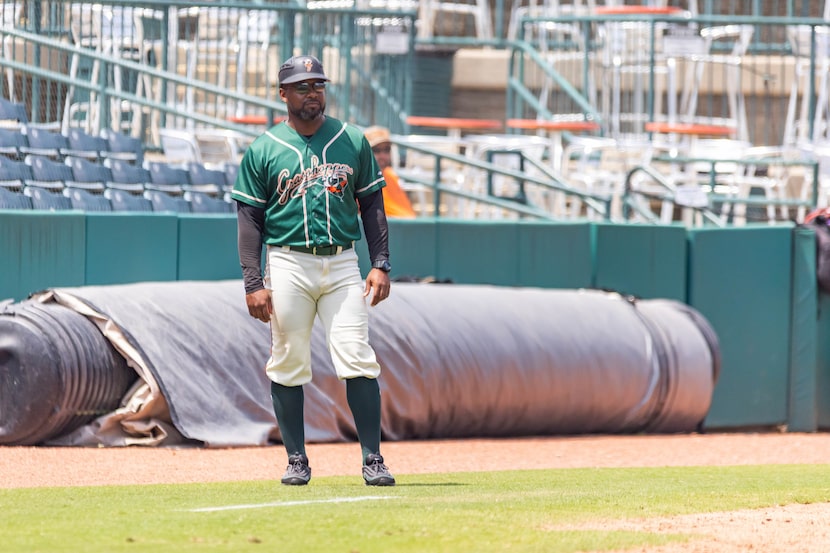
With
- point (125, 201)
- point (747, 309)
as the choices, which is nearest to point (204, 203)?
point (125, 201)

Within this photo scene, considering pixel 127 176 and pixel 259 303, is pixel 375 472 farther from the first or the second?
pixel 127 176

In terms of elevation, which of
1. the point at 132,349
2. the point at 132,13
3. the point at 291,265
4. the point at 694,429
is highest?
the point at 132,13

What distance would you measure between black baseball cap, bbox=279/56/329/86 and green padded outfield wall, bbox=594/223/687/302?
19.9 feet

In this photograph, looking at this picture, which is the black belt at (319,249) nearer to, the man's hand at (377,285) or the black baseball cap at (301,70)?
the man's hand at (377,285)

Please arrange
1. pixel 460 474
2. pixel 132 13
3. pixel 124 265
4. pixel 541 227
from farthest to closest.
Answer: pixel 132 13
pixel 541 227
pixel 124 265
pixel 460 474

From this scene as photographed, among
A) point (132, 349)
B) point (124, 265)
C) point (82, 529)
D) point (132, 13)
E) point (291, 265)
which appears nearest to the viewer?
point (82, 529)

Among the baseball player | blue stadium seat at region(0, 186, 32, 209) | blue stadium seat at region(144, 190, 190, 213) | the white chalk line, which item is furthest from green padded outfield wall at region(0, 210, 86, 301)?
the white chalk line

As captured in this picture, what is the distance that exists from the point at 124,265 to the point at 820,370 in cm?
592

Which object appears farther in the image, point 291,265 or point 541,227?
point 541,227

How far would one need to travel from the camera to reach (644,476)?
8516 millimetres

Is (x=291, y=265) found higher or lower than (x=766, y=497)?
higher

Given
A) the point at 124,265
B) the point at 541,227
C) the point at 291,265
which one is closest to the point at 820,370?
the point at 541,227

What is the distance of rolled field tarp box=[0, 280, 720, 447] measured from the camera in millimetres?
9719

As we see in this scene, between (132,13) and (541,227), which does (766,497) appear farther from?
(132,13)
